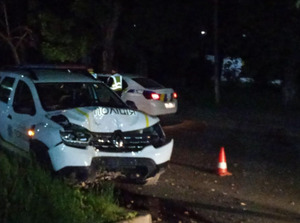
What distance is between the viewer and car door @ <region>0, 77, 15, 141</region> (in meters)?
10.3

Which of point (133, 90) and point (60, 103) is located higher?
point (60, 103)

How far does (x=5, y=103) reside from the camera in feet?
34.7

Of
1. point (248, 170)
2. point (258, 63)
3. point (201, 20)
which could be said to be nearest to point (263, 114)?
point (258, 63)

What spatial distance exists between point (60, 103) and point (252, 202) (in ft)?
10.1

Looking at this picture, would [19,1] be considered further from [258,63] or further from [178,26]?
[258,63]

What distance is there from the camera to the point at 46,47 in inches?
985

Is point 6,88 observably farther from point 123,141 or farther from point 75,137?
point 123,141

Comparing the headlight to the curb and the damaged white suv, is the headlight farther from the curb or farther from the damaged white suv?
the curb

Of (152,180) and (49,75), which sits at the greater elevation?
(49,75)

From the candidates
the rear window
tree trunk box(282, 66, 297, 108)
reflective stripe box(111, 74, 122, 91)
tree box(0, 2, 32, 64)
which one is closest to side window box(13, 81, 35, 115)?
reflective stripe box(111, 74, 122, 91)

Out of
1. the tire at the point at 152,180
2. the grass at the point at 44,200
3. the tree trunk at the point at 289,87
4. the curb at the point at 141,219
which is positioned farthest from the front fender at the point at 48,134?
the tree trunk at the point at 289,87

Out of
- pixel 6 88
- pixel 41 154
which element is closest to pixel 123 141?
pixel 41 154

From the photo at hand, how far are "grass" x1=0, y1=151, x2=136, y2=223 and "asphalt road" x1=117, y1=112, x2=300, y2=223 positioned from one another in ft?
3.79

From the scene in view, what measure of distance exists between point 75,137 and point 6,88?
100 inches
